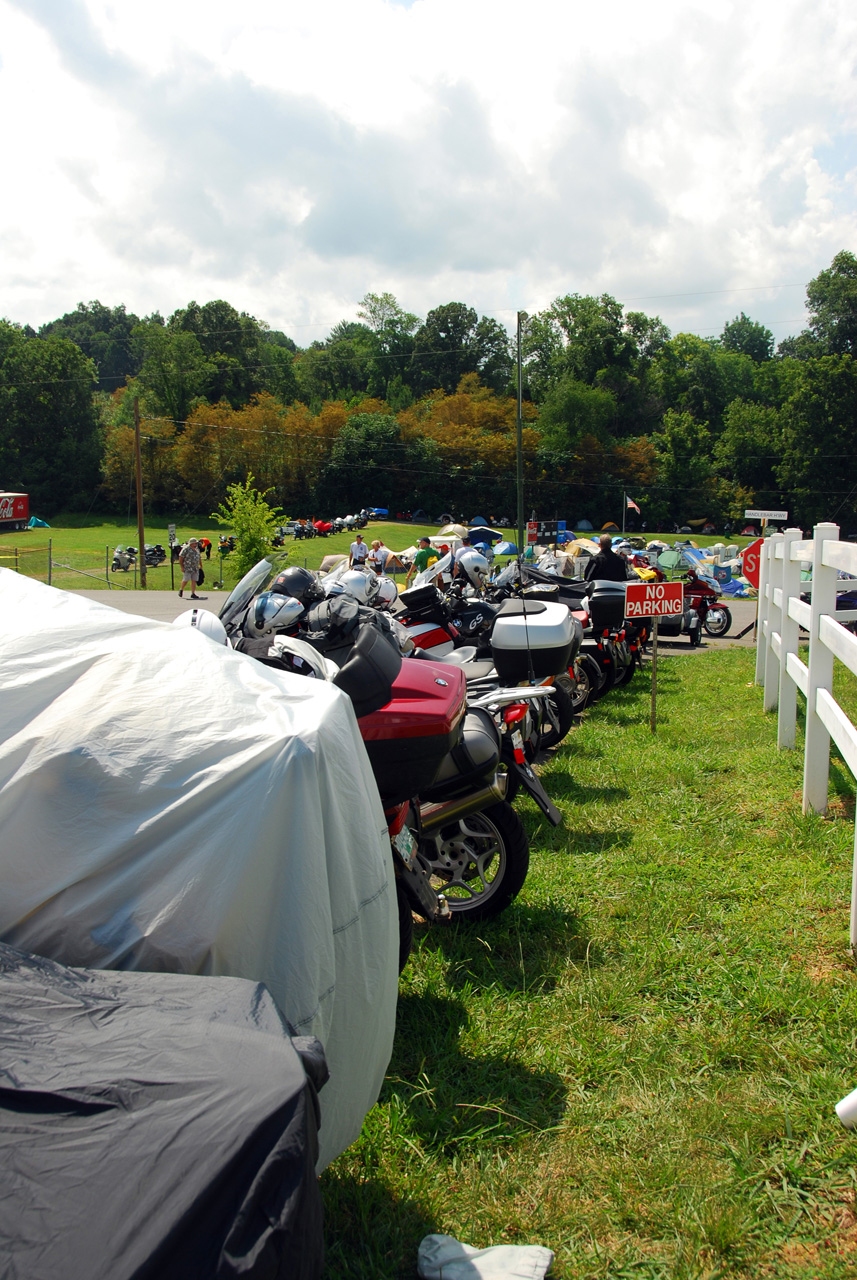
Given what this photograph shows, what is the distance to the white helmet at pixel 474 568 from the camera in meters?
8.15

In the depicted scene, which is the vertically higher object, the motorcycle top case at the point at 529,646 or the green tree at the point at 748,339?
the green tree at the point at 748,339

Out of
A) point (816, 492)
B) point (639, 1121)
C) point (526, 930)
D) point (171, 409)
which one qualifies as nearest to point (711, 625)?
point (526, 930)

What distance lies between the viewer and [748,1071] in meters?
2.75

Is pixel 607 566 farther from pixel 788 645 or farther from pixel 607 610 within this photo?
pixel 788 645

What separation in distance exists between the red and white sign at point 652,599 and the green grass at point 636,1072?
10.4 ft

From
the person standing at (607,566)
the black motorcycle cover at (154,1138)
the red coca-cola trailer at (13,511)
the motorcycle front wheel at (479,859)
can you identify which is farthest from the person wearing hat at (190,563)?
the red coca-cola trailer at (13,511)

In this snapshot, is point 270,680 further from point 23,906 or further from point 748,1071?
point 748,1071

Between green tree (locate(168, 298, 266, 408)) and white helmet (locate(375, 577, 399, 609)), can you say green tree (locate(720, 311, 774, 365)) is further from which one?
white helmet (locate(375, 577, 399, 609))

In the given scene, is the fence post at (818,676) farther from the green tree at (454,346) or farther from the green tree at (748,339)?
the green tree at (748,339)

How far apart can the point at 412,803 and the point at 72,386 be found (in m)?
82.5

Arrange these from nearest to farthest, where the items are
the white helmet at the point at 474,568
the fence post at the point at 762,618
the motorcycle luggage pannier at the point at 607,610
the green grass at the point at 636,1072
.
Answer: the green grass at the point at 636,1072, the white helmet at the point at 474,568, the fence post at the point at 762,618, the motorcycle luggage pannier at the point at 607,610

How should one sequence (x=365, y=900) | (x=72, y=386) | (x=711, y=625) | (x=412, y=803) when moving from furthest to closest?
(x=72, y=386) < (x=711, y=625) < (x=412, y=803) < (x=365, y=900)

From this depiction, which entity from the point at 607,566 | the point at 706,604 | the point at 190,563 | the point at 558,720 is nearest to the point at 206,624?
the point at 558,720

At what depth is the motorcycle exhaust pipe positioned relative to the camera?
3.84 m
